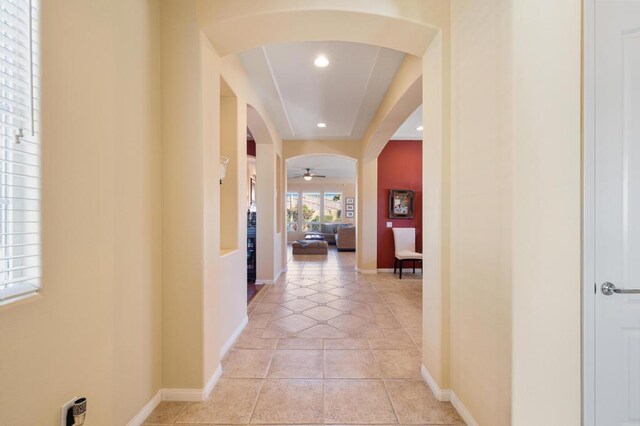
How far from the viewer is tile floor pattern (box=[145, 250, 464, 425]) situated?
1.83m

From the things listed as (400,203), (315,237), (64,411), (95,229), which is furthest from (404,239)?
(64,411)

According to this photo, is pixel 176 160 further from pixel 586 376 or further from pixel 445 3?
pixel 586 376

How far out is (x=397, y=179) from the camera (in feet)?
21.7

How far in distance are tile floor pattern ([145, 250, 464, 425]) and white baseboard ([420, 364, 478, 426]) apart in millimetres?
39

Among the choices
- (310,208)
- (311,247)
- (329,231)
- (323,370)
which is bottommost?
(323,370)

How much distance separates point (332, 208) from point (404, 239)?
7.10 meters

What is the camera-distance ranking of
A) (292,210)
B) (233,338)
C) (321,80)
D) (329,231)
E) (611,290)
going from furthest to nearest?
(292,210) < (329,231) < (321,80) < (233,338) < (611,290)

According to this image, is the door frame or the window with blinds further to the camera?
the door frame

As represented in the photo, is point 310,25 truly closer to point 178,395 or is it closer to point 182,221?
point 182,221

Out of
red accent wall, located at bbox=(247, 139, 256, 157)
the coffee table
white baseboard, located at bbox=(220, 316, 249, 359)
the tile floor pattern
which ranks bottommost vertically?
the tile floor pattern

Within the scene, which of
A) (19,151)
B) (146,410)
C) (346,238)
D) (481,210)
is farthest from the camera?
(346,238)

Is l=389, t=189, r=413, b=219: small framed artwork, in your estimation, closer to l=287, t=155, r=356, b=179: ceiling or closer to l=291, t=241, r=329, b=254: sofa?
l=287, t=155, r=356, b=179: ceiling

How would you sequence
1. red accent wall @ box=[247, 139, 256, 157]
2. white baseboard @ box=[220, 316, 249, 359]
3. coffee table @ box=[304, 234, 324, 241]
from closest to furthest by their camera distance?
white baseboard @ box=[220, 316, 249, 359] → red accent wall @ box=[247, 139, 256, 157] → coffee table @ box=[304, 234, 324, 241]

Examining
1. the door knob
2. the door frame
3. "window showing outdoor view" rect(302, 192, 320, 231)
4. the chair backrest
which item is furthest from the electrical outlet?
"window showing outdoor view" rect(302, 192, 320, 231)
